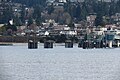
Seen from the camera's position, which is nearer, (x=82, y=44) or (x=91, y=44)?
(x=82, y=44)

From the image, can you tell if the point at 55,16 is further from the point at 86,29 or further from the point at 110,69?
the point at 110,69

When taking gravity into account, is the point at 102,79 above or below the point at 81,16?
above

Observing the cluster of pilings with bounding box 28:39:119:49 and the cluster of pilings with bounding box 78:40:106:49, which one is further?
the cluster of pilings with bounding box 78:40:106:49

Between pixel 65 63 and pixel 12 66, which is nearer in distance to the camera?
pixel 12 66

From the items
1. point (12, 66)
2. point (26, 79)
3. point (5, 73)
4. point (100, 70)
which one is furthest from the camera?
point (12, 66)

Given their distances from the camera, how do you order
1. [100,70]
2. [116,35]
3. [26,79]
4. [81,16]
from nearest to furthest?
[26,79], [100,70], [116,35], [81,16]

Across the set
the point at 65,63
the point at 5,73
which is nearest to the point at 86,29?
the point at 65,63

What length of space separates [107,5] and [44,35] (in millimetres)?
47255

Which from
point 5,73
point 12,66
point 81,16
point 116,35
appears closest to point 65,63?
point 12,66

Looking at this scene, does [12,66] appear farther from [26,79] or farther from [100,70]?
[26,79]

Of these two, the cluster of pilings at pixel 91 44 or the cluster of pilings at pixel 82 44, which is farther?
the cluster of pilings at pixel 91 44

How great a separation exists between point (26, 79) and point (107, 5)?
14221 centimetres

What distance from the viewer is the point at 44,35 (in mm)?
149875

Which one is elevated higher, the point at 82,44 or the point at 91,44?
the point at 82,44
